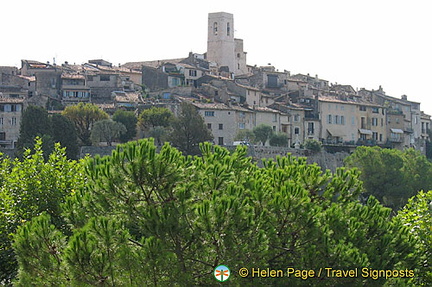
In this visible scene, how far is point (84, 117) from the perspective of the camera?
63.8m

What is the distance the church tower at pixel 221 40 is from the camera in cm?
9838

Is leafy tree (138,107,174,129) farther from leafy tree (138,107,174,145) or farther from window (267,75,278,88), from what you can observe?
window (267,75,278,88)

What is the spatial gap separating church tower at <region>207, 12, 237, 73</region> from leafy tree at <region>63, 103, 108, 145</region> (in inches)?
1361

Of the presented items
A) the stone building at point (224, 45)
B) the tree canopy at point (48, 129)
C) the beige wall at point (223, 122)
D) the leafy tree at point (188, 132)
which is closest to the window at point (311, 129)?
the beige wall at point (223, 122)

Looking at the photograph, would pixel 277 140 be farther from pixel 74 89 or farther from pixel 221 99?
pixel 74 89

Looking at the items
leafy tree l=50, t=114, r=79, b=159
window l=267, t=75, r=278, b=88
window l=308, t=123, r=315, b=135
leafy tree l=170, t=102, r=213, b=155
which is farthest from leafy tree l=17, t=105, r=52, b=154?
window l=267, t=75, r=278, b=88

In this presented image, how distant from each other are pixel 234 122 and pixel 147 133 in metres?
8.29

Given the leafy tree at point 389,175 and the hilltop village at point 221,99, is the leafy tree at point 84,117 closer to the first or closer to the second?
the hilltop village at point 221,99

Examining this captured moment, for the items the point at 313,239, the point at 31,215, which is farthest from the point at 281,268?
the point at 31,215

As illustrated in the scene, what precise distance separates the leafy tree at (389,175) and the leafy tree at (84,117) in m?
18.3

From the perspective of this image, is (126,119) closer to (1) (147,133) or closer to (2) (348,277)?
(1) (147,133)

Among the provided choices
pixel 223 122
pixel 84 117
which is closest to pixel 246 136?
pixel 223 122

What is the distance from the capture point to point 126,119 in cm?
6394

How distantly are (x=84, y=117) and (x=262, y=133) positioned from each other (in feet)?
44.6
